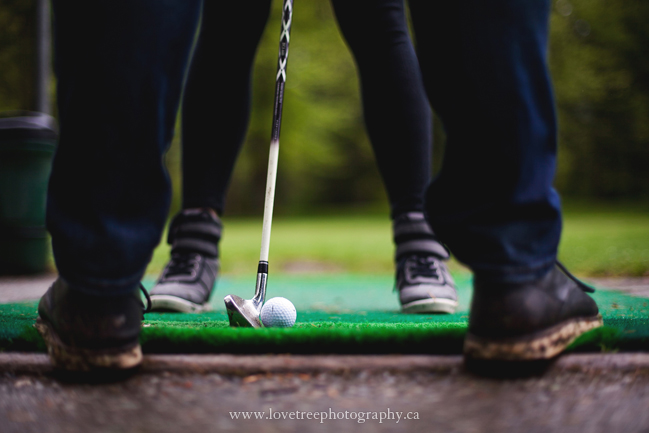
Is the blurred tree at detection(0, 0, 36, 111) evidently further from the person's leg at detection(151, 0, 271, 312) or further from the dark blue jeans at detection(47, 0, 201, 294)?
the dark blue jeans at detection(47, 0, 201, 294)

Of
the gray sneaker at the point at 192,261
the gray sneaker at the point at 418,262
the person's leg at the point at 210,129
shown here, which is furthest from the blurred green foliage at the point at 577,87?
the gray sneaker at the point at 418,262

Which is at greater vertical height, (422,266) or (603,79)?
(422,266)

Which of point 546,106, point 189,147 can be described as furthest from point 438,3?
point 189,147

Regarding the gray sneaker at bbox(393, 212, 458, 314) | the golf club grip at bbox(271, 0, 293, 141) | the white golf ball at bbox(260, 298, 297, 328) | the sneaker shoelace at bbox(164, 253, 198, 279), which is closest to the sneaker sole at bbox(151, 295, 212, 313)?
the sneaker shoelace at bbox(164, 253, 198, 279)

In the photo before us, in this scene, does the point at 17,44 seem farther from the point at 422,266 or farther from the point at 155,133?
the point at 155,133

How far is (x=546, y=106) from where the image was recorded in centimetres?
95

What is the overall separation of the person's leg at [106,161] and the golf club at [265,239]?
348mm

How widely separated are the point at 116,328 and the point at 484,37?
90 cm

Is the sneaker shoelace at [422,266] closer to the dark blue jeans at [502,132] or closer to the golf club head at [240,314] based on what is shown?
the golf club head at [240,314]

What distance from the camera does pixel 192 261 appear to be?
6.22 feet

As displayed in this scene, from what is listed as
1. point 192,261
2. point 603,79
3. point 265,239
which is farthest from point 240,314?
point 603,79

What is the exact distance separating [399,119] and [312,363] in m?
1.21

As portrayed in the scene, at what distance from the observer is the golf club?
51.3 inches

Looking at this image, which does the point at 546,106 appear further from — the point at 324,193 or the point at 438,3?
the point at 324,193
